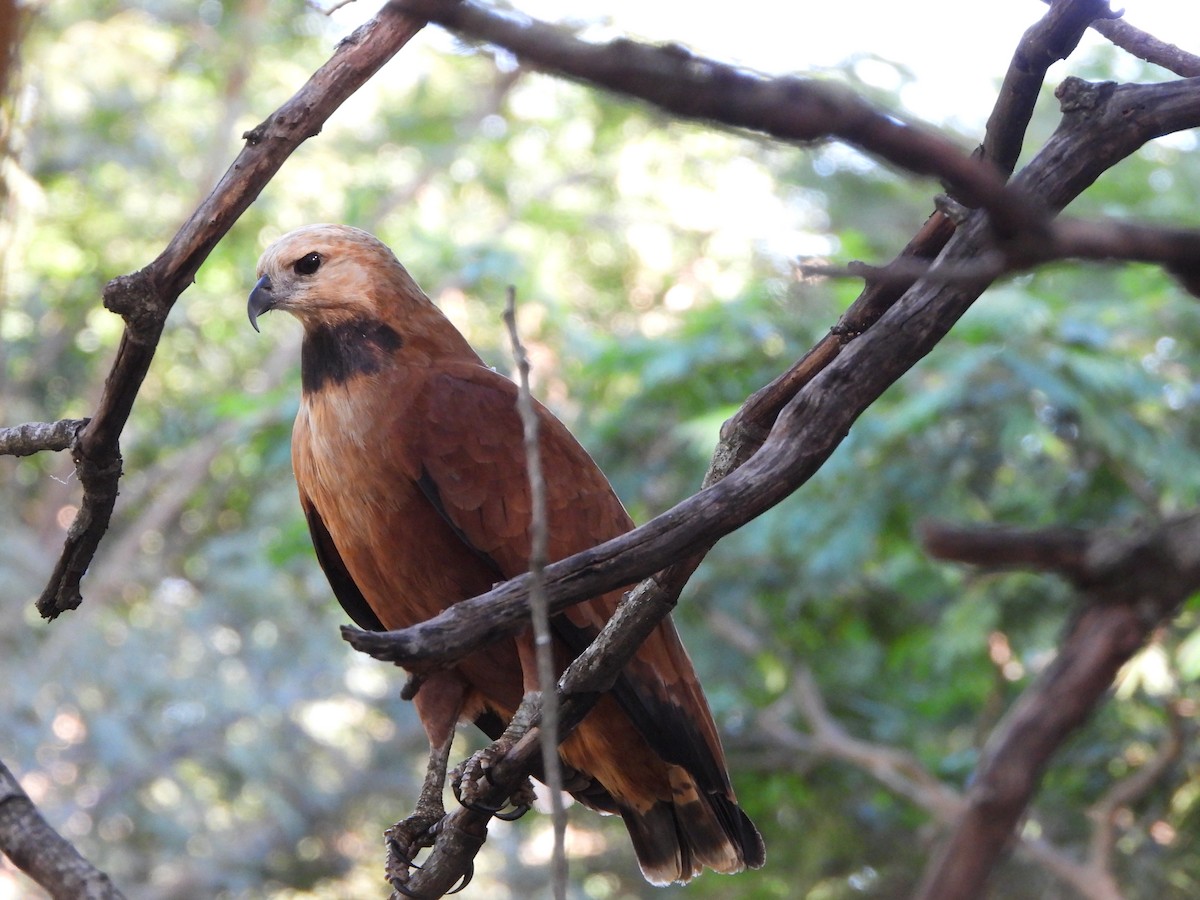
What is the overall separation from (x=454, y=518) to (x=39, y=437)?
3.83 feet

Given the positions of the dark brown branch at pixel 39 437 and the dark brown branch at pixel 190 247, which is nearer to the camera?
the dark brown branch at pixel 190 247

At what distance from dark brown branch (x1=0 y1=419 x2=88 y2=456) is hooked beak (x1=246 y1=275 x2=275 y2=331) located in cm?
130

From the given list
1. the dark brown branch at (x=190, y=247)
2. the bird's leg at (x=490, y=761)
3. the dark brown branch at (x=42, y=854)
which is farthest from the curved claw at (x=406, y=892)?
the dark brown branch at (x=190, y=247)

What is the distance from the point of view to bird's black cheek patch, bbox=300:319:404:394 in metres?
3.54

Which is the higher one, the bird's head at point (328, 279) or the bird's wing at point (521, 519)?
the bird's head at point (328, 279)

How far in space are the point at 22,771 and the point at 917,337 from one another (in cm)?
1022

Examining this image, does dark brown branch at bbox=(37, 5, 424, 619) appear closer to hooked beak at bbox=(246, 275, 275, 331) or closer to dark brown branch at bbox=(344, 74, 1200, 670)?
dark brown branch at bbox=(344, 74, 1200, 670)

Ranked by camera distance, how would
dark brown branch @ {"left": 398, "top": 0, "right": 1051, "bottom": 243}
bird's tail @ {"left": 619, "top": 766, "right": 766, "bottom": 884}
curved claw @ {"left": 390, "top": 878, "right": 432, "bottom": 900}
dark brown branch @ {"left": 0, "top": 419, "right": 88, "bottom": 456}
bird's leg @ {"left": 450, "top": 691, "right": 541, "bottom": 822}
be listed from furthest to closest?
bird's tail @ {"left": 619, "top": 766, "right": 766, "bottom": 884} < curved claw @ {"left": 390, "top": 878, "right": 432, "bottom": 900} < bird's leg @ {"left": 450, "top": 691, "right": 541, "bottom": 822} < dark brown branch @ {"left": 0, "top": 419, "right": 88, "bottom": 456} < dark brown branch @ {"left": 398, "top": 0, "right": 1051, "bottom": 243}

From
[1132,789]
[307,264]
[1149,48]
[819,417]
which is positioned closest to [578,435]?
[1132,789]

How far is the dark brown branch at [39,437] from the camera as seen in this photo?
7.98ft

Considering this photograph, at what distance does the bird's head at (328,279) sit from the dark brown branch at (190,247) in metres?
1.32

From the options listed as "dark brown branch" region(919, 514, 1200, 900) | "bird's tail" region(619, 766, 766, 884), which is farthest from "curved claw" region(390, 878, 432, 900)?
"dark brown branch" region(919, 514, 1200, 900)

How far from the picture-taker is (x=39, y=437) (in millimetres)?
2471

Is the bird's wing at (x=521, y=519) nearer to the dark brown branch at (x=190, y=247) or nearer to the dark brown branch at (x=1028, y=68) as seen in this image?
the dark brown branch at (x=190, y=247)
